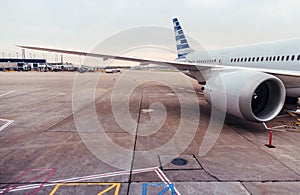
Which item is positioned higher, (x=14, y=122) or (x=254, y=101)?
(x=254, y=101)

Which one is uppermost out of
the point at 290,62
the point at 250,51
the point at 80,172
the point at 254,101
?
the point at 250,51

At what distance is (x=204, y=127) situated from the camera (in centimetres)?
728

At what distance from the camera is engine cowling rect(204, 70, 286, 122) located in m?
6.05

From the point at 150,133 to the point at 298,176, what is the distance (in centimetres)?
414

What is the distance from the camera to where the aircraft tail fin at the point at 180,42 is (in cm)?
2119

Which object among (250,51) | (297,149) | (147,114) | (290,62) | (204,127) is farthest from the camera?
(250,51)

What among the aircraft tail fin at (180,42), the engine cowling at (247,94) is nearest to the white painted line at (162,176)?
the engine cowling at (247,94)

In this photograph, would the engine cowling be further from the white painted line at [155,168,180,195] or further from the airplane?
the white painted line at [155,168,180,195]

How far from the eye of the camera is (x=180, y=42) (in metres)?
21.9

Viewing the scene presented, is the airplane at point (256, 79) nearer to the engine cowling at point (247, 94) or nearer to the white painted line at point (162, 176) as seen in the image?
the engine cowling at point (247, 94)

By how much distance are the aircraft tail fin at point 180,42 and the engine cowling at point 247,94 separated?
14.3 meters

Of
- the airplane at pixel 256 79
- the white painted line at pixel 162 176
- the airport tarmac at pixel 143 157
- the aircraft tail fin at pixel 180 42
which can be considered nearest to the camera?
the airport tarmac at pixel 143 157

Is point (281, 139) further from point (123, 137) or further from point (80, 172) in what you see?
point (80, 172)

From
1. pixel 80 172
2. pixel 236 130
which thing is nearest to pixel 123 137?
pixel 80 172
